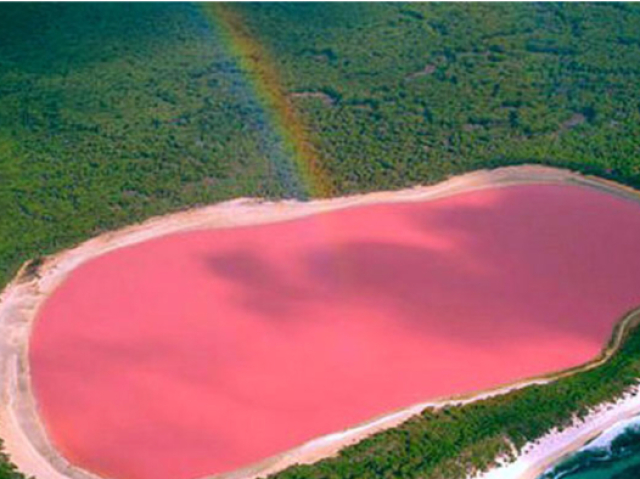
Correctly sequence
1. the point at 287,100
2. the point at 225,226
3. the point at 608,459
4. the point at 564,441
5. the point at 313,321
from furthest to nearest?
1. the point at 287,100
2. the point at 225,226
3. the point at 313,321
4. the point at 608,459
5. the point at 564,441

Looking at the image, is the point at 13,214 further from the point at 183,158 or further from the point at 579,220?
the point at 579,220

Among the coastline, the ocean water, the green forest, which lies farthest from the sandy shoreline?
the green forest

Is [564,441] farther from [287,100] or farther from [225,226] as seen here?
[287,100]

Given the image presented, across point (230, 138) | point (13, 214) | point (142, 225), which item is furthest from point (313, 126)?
point (13, 214)

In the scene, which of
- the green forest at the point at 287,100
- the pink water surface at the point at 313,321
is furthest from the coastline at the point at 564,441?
the green forest at the point at 287,100

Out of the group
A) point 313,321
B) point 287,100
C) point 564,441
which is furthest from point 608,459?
point 287,100

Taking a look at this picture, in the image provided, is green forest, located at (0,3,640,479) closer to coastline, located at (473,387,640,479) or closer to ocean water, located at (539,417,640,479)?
coastline, located at (473,387,640,479)
